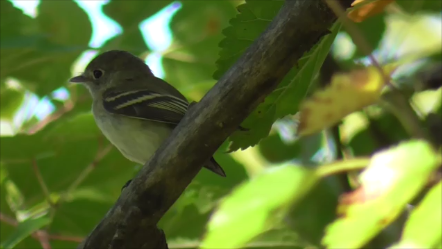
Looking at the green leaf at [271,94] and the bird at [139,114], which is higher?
the bird at [139,114]

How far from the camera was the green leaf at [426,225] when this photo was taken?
0.53 metres

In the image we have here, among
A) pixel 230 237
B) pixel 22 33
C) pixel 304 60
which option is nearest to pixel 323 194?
pixel 304 60

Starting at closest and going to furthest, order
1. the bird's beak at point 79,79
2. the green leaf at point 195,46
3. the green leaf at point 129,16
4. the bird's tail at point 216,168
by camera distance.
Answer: the bird's tail at point 216,168 < the green leaf at point 129,16 < the green leaf at point 195,46 < the bird's beak at point 79,79

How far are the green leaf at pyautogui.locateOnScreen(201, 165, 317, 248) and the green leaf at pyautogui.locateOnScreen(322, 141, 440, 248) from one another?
56mm

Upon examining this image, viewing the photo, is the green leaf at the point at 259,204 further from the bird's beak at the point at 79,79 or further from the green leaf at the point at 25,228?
the bird's beak at the point at 79,79

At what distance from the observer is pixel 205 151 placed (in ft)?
4.34

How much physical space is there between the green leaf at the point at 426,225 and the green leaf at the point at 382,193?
2 centimetres

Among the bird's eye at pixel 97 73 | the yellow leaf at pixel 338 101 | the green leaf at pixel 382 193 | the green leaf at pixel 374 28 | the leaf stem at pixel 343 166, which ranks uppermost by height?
the bird's eye at pixel 97 73

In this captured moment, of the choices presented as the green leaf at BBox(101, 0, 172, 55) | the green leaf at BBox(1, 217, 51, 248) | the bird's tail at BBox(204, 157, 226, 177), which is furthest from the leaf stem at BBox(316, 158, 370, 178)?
the green leaf at BBox(101, 0, 172, 55)

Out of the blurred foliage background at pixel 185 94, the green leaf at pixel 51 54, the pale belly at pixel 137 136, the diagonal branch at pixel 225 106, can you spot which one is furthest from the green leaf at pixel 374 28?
the diagonal branch at pixel 225 106

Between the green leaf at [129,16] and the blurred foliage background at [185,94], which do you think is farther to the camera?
the green leaf at [129,16]

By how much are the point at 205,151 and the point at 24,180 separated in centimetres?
142

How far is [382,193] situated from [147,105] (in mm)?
2472

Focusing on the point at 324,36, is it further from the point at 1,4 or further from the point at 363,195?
the point at 1,4
